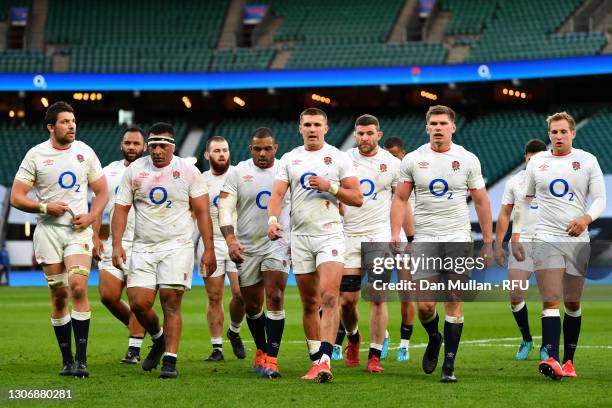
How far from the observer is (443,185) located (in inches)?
438

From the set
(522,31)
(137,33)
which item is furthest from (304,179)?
(137,33)

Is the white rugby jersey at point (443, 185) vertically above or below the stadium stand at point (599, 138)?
below

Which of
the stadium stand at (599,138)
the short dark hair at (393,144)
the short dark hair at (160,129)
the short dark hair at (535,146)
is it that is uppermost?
the stadium stand at (599,138)

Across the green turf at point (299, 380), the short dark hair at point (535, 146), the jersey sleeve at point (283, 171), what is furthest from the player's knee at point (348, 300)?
the short dark hair at point (535, 146)

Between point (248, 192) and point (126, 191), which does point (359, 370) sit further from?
point (126, 191)

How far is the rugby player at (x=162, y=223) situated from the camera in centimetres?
1109

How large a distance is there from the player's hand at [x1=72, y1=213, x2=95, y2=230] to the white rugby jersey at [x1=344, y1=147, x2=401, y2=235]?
9.67 feet

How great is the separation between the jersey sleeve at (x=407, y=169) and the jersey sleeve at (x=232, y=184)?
5.55ft

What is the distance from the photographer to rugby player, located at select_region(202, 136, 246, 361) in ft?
43.7

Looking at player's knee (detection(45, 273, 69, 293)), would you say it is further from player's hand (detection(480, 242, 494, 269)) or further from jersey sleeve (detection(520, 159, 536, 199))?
jersey sleeve (detection(520, 159, 536, 199))

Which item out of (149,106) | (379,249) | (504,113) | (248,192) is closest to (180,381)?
(248,192)

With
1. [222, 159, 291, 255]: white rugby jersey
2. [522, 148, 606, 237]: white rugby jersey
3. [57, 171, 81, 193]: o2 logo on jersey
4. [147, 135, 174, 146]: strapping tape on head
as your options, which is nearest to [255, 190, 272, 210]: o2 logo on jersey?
[222, 159, 291, 255]: white rugby jersey

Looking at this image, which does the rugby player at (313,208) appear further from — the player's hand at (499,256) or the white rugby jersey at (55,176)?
the white rugby jersey at (55,176)

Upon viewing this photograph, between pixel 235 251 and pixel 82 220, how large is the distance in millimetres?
1480
